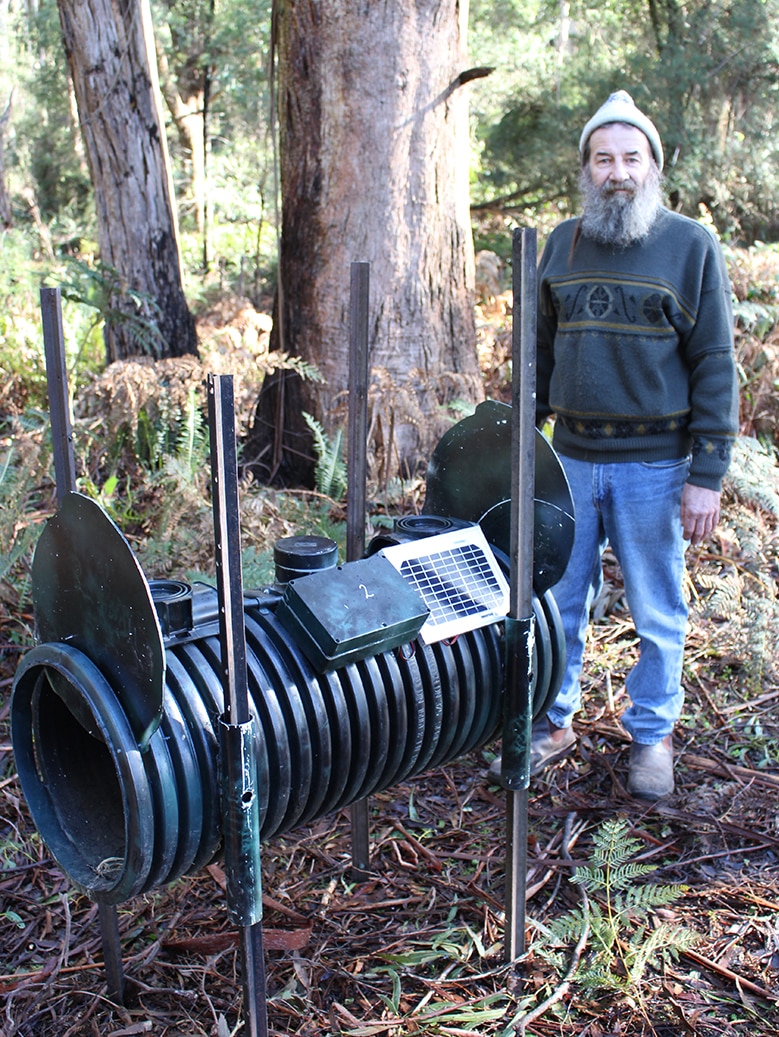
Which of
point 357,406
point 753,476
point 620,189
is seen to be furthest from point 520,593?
point 753,476

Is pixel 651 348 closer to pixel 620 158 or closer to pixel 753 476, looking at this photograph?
pixel 620 158

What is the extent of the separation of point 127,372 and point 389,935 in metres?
3.01

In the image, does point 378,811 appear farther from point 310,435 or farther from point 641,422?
point 310,435

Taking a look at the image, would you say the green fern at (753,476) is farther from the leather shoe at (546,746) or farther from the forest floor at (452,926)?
the leather shoe at (546,746)

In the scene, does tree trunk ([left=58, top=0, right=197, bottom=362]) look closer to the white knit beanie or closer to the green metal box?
the white knit beanie

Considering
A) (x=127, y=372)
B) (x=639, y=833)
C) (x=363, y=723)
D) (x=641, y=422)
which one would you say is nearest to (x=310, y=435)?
(x=127, y=372)

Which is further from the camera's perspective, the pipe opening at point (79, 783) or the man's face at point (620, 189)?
the man's face at point (620, 189)

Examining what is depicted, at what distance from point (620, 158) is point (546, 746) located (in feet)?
6.47

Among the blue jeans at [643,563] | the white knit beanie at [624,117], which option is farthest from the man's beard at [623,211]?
the blue jeans at [643,563]

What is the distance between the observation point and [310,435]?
→ 491 cm

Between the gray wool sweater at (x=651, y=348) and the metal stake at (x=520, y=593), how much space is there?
1011 millimetres

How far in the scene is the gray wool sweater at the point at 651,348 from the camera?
2854 mm

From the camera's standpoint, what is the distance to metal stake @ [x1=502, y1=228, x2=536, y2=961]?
1978mm

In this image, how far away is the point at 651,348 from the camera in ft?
9.46
